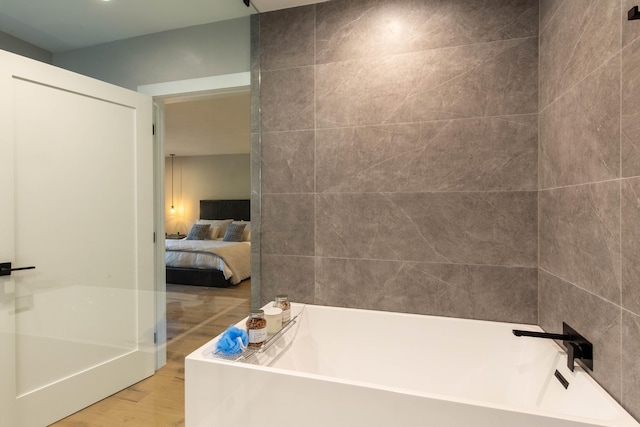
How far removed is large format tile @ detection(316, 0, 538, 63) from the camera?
1.69 m

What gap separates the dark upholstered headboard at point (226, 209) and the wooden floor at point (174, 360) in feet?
1.61

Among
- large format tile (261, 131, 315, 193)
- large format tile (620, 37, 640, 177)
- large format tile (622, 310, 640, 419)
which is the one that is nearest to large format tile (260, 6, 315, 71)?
large format tile (261, 131, 315, 193)

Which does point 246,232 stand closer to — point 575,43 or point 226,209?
point 226,209

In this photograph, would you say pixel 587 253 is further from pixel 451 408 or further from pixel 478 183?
pixel 451 408

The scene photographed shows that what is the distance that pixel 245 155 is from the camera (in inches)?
85.8

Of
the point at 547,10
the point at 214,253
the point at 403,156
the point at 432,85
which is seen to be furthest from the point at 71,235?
the point at 547,10

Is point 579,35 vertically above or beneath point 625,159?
above

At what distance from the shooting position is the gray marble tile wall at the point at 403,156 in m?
1.70

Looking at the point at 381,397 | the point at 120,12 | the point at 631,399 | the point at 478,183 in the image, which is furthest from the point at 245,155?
the point at 631,399

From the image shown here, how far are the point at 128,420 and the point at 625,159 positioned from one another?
2736 mm

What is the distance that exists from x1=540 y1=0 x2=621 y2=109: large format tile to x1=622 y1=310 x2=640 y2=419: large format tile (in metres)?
0.86

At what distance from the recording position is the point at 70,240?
1.85 meters

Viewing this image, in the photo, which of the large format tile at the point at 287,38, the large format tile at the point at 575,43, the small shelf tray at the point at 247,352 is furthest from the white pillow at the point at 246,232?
the large format tile at the point at 575,43

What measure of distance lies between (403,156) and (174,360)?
2.26m
